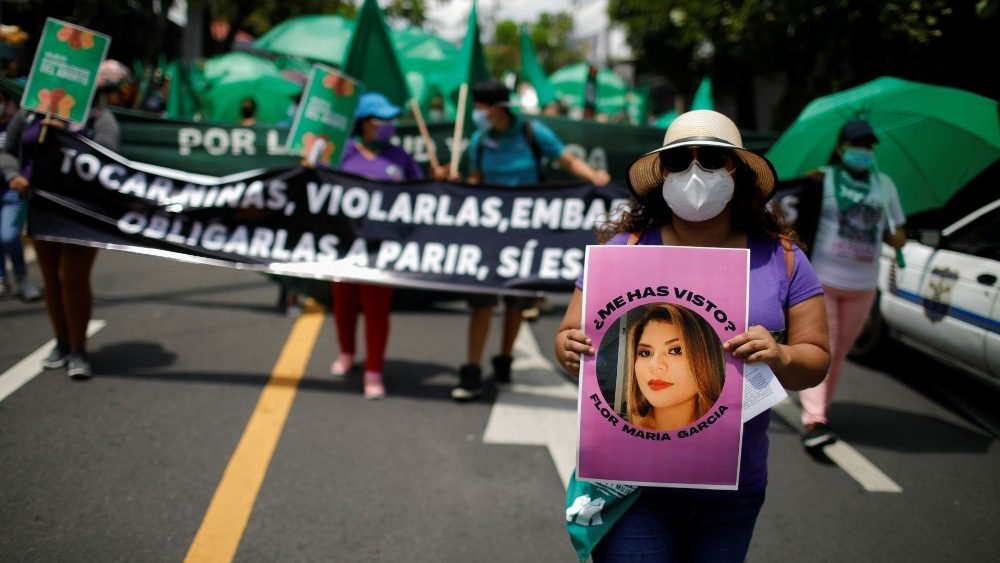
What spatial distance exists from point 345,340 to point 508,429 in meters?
1.44

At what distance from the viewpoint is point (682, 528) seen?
2.12 m

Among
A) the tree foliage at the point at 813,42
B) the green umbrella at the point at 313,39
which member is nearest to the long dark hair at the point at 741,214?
the tree foliage at the point at 813,42

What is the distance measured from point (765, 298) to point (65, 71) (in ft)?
14.5

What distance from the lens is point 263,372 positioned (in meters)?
5.55

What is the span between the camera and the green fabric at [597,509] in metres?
2.04

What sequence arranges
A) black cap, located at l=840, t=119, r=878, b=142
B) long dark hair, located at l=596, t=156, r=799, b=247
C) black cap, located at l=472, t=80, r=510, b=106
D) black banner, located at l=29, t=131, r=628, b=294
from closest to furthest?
1. long dark hair, located at l=596, t=156, r=799, b=247
2. black cap, located at l=840, t=119, r=878, b=142
3. black banner, located at l=29, t=131, r=628, b=294
4. black cap, located at l=472, t=80, r=510, b=106

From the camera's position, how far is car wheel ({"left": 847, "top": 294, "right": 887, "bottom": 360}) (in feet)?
21.1

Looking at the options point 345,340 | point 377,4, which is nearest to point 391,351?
point 345,340

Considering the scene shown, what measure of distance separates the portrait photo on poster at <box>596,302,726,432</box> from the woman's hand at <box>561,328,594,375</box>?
0.11ft

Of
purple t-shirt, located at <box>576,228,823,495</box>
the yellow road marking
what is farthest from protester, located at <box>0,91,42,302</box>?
purple t-shirt, located at <box>576,228,823,495</box>

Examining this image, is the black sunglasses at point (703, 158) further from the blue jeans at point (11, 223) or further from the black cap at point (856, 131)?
the blue jeans at point (11, 223)

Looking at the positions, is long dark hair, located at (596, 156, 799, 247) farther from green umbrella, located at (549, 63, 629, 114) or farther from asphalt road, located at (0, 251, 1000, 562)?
green umbrella, located at (549, 63, 629, 114)

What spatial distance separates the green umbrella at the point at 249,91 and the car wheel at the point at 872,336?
31.9ft

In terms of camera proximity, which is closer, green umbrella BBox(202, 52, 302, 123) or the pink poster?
the pink poster
